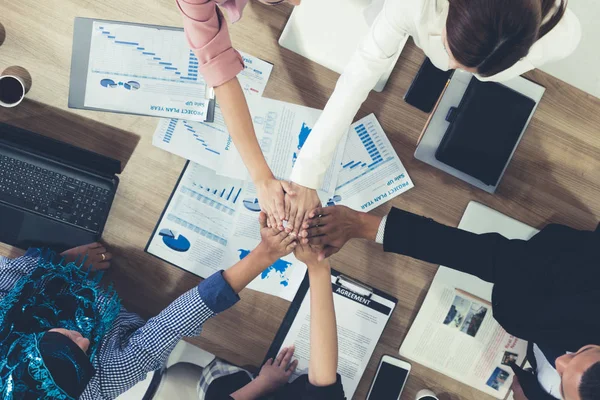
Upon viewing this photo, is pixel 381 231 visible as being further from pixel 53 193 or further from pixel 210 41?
pixel 53 193

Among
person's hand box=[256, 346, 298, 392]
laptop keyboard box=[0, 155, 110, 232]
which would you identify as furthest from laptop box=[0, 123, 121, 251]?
person's hand box=[256, 346, 298, 392]

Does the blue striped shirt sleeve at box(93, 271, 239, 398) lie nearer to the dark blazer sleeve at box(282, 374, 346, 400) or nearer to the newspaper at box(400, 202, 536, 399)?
the dark blazer sleeve at box(282, 374, 346, 400)

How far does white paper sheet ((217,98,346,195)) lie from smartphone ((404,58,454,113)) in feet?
0.72

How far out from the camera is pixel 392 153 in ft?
4.07

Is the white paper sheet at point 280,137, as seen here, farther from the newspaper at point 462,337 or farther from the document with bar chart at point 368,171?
the newspaper at point 462,337

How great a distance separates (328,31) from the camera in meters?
1.20

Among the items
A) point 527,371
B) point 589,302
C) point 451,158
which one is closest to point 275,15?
point 451,158

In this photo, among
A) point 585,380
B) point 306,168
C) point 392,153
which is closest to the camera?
point 585,380

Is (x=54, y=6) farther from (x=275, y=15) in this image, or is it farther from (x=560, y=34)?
(x=560, y=34)

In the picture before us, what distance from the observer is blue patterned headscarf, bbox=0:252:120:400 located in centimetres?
93

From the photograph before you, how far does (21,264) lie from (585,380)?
54.0 inches

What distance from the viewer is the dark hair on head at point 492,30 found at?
2.63 feet

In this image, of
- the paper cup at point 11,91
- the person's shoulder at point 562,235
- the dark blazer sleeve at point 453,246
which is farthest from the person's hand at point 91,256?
the person's shoulder at point 562,235

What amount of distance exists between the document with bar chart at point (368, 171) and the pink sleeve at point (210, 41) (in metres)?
0.36
